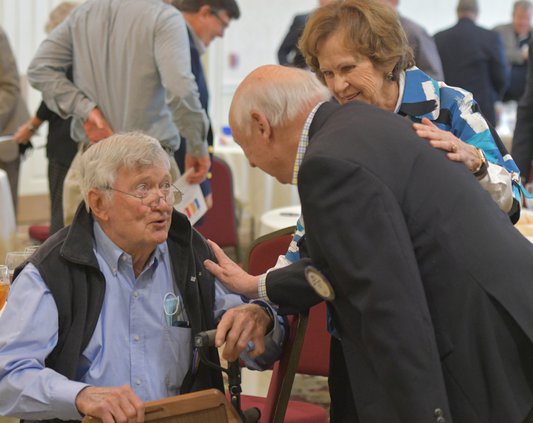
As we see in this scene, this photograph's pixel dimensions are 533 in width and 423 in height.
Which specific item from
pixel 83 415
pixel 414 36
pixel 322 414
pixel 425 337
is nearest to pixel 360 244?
pixel 425 337

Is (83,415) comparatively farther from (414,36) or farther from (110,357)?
(414,36)

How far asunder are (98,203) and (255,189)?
4436mm

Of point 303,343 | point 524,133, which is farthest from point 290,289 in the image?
point 524,133

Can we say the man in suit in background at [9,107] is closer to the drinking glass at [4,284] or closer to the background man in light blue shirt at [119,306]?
the drinking glass at [4,284]

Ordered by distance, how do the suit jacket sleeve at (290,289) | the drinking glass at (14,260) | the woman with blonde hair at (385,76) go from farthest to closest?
the drinking glass at (14,260), the woman with blonde hair at (385,76), the suit jacket sleeve at (290,289)

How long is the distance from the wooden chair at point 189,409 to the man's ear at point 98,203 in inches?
25.2

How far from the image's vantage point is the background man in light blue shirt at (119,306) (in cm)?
217

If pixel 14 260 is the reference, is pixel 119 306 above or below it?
above

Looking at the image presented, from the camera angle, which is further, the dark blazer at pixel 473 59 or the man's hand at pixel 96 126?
the dark blazer at pixel 473 59

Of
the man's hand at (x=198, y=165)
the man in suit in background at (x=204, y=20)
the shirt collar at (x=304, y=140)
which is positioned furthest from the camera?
the man in suit in background at (x=204, y=20)

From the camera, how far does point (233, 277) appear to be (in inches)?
91.2

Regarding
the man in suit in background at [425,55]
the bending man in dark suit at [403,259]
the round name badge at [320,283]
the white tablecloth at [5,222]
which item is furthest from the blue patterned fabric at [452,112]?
the man in suit in background at [425,55]

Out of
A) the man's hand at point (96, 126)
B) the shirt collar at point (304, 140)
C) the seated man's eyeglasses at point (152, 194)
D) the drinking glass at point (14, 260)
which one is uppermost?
the shirt collar at point (304, 140)

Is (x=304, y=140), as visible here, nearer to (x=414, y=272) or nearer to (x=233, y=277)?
(x=414, y=272)
